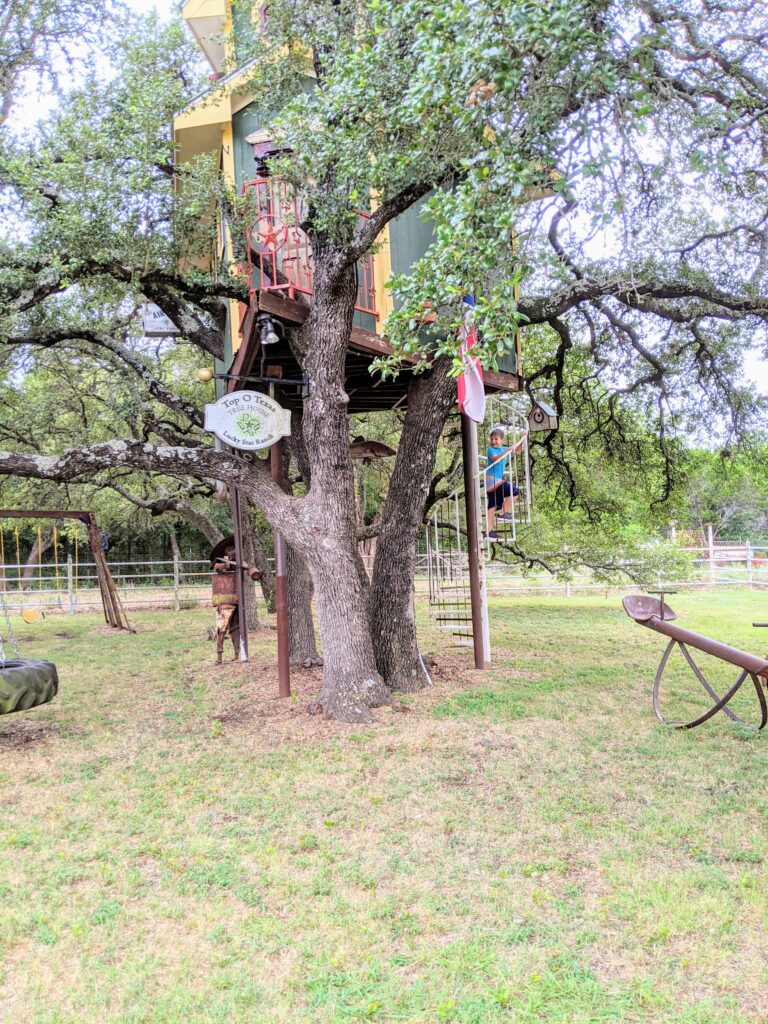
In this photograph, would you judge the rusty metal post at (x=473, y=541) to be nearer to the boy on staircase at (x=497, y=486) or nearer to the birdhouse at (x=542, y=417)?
the boy on staircase at (x=497, y=486)

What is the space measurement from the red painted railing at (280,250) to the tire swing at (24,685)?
149 inches

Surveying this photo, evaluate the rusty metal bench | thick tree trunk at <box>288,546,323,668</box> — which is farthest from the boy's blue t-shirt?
the rusty metal bench

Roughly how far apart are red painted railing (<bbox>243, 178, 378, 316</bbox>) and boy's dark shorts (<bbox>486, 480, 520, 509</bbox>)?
9.80 ft

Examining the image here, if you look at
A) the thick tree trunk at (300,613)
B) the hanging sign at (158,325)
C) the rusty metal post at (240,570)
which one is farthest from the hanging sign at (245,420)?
the hanging sign at (158,325)

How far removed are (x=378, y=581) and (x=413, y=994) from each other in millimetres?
5542

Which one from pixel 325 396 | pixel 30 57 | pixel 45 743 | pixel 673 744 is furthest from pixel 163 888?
pixel 30 57

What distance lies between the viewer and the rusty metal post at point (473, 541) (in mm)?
9023

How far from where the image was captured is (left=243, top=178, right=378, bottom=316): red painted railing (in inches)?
273

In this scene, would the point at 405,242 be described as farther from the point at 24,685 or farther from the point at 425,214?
the point at 24,685

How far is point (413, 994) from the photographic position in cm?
267

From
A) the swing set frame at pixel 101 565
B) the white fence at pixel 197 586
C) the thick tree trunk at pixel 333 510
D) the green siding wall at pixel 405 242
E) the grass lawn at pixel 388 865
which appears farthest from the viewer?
the white fence at pixel 197 586

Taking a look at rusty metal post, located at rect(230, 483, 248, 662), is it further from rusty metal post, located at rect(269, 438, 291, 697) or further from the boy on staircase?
the boy on staircase

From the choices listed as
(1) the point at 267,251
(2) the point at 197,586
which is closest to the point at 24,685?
(1) the point at 267,251

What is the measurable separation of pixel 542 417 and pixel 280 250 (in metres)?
4.45
